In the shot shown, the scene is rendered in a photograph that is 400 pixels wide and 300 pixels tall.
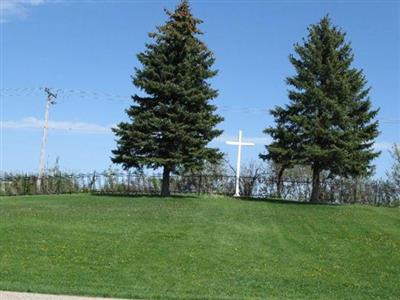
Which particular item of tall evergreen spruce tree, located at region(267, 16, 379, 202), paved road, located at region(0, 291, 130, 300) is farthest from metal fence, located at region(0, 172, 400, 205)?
paved road, located at region(0, 291, 130, 300)

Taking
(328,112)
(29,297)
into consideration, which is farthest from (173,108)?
(29,297)

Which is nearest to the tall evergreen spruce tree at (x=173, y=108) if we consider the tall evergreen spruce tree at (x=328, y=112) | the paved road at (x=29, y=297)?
the tall evergreen spruce tree at (x=328, y=112)

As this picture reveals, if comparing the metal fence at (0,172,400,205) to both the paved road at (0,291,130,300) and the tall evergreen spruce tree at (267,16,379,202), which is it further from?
the paved road at (0,291,130,300)

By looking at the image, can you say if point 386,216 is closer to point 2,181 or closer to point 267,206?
point 267,206

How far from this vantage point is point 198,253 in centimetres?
1430

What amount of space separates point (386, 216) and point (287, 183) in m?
11.4

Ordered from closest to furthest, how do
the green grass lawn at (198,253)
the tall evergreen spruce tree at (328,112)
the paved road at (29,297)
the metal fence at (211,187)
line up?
1. the paved road at (29,297)
2. the green grass lawn at (198,253)
3. the tall evergreen spruce tree at (328,112)
4. the metal fence at (211,187)

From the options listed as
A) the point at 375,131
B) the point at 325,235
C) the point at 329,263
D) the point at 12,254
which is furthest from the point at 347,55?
the point at 12,254

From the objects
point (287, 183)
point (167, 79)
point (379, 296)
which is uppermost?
point (167, 79)

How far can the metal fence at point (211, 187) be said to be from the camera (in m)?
35.1

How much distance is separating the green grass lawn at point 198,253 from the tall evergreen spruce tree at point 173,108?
5625 millimetres

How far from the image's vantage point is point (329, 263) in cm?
1371

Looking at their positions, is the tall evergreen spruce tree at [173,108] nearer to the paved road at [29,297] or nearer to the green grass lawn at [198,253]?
the green grass lawn at [198,253]

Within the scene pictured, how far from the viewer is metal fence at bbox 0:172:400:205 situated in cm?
3506
